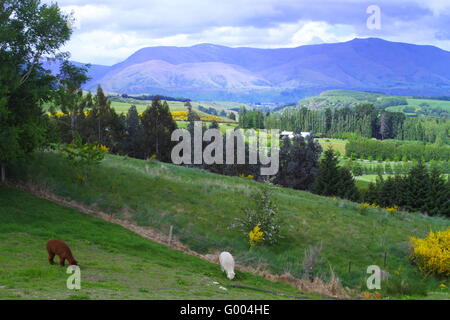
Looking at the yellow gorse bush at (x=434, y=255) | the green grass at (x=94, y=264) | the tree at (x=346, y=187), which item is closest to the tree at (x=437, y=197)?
the tree at (x=346, y=187)

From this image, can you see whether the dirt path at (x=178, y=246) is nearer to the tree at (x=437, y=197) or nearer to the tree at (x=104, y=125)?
the tree at (x=437, y=197)

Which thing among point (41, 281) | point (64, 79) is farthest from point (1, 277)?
point (64, 79)

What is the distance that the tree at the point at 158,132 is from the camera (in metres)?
78.9

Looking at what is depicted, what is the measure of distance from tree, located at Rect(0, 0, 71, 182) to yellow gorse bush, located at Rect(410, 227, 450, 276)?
2570 centimetres

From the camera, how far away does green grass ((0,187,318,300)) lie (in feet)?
47.9

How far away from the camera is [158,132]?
78.8m

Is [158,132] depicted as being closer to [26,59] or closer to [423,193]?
[423,193]

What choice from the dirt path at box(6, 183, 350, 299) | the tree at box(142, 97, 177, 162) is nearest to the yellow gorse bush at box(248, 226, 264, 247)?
the dirt path at box(6, 183, 350, 299)

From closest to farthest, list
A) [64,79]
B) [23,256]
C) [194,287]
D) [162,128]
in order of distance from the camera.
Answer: [194,287]
[23,256]
[64,79]
[162,128]

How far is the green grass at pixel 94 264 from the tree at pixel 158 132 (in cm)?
5049

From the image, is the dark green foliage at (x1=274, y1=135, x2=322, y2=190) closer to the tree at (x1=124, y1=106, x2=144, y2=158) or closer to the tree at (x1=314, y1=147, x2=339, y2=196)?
the tree at (x1=314, y1=147, x2=339, y2=196)

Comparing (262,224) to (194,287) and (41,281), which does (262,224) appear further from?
(41,281)

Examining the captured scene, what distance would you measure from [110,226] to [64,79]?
1167 centimetres

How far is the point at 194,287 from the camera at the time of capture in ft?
57.0
